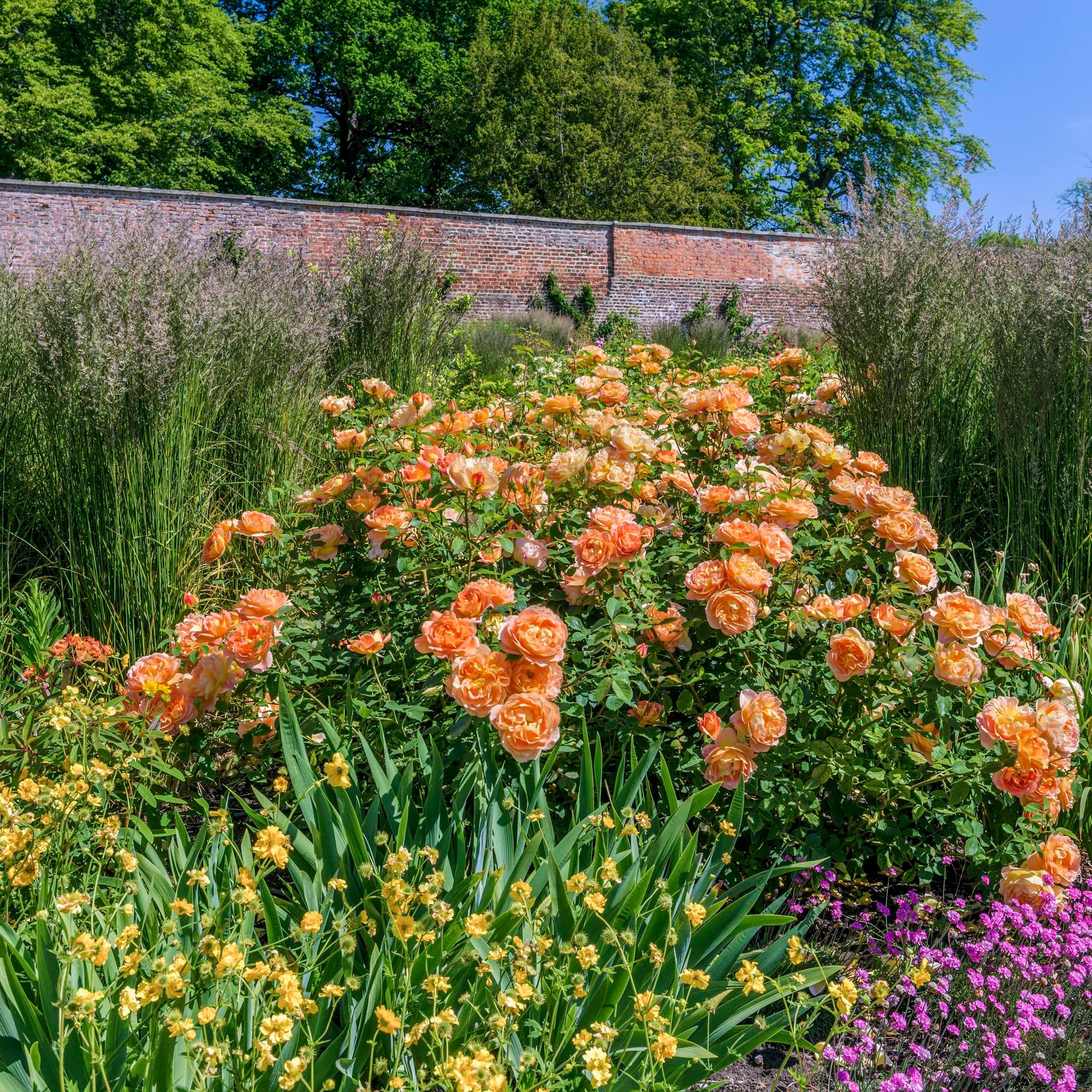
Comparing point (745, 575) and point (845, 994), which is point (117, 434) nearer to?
point (745, 575)

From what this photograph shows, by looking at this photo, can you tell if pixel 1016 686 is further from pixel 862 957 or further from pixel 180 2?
pixel 180 2

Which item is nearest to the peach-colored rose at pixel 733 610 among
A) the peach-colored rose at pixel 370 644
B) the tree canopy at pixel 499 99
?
the peach-colored rose at pixel 370 644

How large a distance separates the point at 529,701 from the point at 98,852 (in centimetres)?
110

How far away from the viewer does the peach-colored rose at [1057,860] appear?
1.91 m

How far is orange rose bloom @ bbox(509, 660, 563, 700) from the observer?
5.50ft

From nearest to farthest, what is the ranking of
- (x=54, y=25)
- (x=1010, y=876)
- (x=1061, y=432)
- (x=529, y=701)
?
(x=529, y=701) → (x=1010, y=876) → (x=1061, y=432) → (x=54, y=25)

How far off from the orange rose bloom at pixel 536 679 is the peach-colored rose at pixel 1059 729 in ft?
3.28

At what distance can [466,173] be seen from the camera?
22109 mm

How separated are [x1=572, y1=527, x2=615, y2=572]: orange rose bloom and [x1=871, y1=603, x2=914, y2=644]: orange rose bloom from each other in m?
0.62

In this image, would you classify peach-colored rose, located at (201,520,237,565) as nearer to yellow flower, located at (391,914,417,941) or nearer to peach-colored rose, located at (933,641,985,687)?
yellow flower, located at (391,914,417,941)

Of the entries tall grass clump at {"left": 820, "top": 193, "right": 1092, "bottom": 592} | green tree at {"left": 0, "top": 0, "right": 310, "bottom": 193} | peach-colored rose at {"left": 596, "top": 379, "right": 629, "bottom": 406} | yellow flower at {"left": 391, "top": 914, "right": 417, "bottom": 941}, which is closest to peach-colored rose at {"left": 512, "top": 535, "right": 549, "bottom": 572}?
peach-colored rose at {"left": 596, "top": 379, "right": 629, "bottom": 406}

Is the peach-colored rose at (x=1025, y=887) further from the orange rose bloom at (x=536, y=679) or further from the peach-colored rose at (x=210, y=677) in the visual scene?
the peach-colored rose at (x=210, y=677)

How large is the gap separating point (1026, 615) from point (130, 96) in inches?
896

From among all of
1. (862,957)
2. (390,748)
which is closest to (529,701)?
(390,748)
